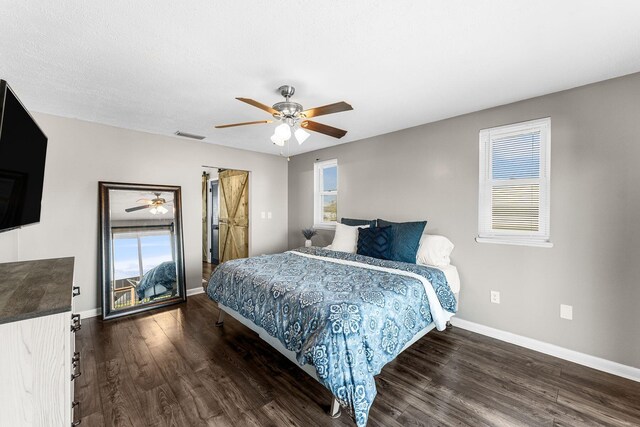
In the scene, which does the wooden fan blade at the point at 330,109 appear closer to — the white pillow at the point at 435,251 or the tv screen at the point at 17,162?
the tv screen at the point at 17,162

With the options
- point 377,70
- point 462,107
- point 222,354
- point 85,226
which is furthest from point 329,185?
point 85,226

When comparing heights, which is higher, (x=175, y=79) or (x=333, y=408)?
(x=175, y=79)

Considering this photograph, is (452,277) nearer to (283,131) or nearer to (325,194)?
(283,131)

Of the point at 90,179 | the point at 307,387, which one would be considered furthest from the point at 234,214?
the point at 307,387

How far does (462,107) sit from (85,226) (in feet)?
15.1

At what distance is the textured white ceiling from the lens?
1504mm

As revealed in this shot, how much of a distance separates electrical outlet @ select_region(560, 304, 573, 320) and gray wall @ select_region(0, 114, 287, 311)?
177 inches

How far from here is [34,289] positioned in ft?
3.80

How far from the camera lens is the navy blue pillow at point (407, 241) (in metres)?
3.06

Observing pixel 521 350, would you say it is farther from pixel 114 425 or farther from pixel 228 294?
pixel 114 425

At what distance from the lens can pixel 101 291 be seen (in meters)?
3.30

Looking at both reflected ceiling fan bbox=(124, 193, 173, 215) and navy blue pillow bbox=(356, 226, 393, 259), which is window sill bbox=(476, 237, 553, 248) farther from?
reflected ceiling fan bbox=(124, 193, 173, 215)

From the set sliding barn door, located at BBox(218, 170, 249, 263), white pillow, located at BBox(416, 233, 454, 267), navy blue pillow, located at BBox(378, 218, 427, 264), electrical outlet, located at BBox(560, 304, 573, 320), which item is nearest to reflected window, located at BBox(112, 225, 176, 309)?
sliding barn door, located at BBox(218, 170, 249, 263)

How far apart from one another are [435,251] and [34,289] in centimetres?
317
